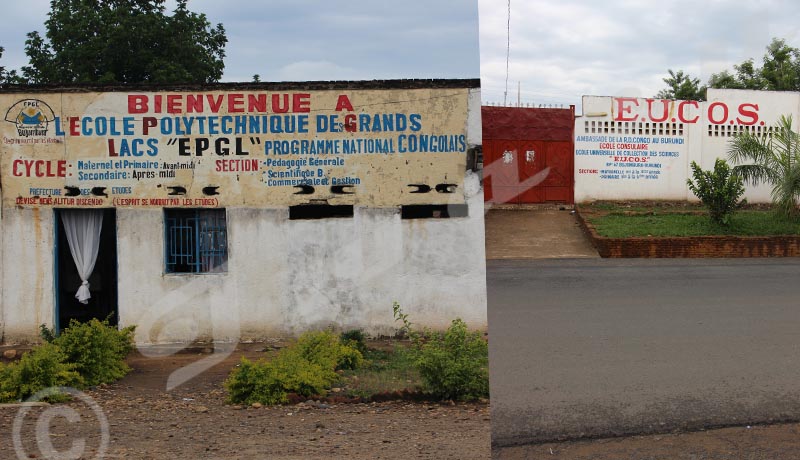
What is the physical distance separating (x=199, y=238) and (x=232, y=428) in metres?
4.24

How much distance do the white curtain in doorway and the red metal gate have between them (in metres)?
4.65

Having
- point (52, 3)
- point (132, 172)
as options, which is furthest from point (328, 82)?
point (52, 3)

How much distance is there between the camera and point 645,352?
16.1ft

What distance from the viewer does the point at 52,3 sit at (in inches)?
181

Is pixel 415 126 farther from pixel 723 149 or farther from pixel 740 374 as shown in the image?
pixel 723 149

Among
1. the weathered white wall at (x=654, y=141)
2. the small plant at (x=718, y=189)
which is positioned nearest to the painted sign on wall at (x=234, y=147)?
the weathered white wall at (x=654, y=141)

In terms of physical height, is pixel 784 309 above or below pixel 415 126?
below

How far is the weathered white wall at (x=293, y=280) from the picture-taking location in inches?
339

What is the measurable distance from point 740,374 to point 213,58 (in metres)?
6.23

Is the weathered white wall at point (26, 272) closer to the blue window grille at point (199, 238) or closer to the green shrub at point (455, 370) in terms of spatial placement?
the blue window grille at point (199, 238)

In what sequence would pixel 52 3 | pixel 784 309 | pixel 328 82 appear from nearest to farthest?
pixel 52 3 < pixel 784 309 < pixel 328 82

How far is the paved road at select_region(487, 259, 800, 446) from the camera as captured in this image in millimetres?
3961

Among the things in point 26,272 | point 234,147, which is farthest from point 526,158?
point 26,272

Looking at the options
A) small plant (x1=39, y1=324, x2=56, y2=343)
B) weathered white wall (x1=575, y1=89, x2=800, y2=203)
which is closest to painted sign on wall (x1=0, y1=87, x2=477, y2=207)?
small plant (x1=39, y1=324, x2=56, y2=343)
